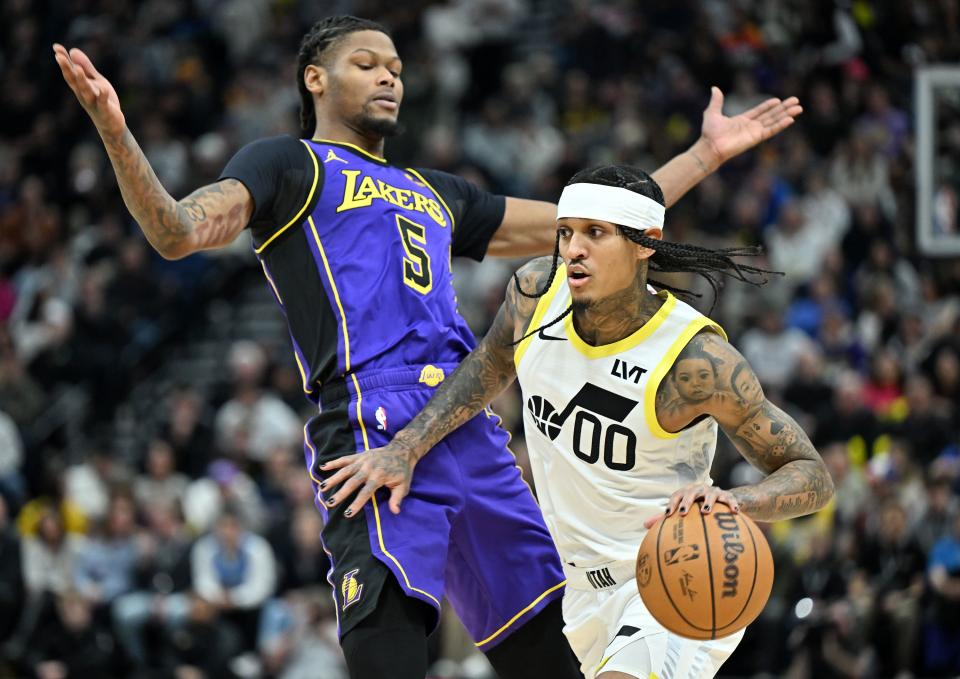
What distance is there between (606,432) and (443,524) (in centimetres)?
66

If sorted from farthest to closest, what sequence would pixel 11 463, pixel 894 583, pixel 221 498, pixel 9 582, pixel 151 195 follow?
1. pixel 11 463
2. pixel 221 498
3. pixel 9 582
4. pixel 894 583
5. pixel 151 195

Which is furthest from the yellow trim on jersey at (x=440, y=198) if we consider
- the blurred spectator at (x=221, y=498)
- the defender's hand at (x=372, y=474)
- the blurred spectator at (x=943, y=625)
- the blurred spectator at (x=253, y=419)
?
the blurred spectator at (x=253, y=419)

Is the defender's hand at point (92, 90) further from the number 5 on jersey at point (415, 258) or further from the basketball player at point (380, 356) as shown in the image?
the number 5 on jersey at point (415, 258)

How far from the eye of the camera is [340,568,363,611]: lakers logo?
199 inches

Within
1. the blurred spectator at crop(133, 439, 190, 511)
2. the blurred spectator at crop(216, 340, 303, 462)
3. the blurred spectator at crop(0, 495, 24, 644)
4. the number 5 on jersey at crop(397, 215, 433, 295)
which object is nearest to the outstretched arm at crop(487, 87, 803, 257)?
the number 5 on jersey at crop(397, 215, 433, 295)

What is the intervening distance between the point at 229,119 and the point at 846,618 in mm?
9908

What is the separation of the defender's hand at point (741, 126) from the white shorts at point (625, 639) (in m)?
2.01

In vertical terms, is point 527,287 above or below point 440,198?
below

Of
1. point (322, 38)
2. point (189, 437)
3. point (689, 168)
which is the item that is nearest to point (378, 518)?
point (322, 38)

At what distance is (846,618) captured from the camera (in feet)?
36.4

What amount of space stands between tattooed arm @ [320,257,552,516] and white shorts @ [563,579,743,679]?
0.76 metres

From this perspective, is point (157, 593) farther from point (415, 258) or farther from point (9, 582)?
point (415, 258)

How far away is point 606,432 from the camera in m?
5.14

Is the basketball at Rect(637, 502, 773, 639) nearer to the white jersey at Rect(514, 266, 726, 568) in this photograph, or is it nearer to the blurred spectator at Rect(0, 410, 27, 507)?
the white jersey at Rect(514, 266, 726, 568)
